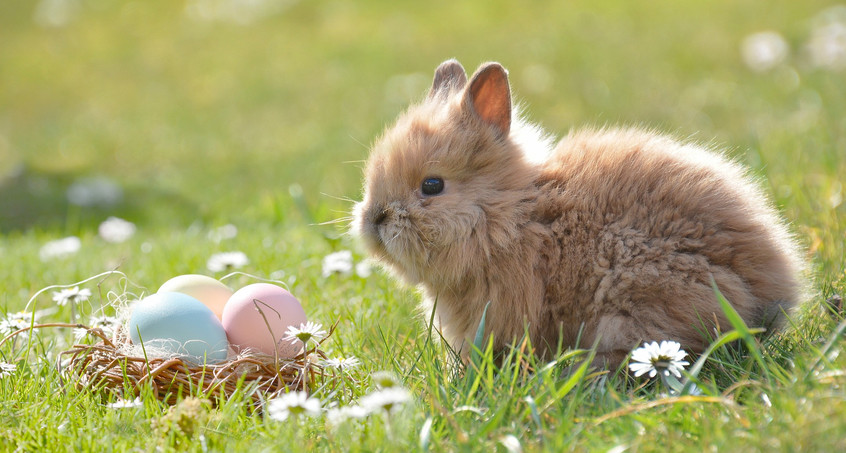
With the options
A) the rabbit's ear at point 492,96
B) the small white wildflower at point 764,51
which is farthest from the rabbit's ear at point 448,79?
the small white wildflower at point 764,51

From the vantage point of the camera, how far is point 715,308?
2467 millimetres

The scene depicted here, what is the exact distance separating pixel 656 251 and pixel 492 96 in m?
0.83

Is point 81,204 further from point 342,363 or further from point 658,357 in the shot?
point 658,357

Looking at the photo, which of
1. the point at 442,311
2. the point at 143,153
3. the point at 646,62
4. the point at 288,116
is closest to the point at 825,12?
the point at 646,62

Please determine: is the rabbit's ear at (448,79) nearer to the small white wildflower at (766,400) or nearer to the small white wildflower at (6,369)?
the small white wildflower at (766,400)

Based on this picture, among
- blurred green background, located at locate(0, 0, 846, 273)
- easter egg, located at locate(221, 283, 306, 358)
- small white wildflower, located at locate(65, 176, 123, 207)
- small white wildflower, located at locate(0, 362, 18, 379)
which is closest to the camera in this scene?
small white wildflower, located at locate(0, 362, 18, 379)

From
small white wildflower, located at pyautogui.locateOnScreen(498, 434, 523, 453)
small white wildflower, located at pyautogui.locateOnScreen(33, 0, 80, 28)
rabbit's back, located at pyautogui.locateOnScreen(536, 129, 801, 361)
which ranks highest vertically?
small white wildflower, located at pyautogui.locateOnScreen(33, 0, 80, 28)

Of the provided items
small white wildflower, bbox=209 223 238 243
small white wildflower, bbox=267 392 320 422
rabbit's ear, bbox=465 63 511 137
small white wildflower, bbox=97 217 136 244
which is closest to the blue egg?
small white wildflower, bbox=267 392 320 422

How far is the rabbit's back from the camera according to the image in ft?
8.16

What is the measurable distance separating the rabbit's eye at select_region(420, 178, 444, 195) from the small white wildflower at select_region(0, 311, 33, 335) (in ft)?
4.76

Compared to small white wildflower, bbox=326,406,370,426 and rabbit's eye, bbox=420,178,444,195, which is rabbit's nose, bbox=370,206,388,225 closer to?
rabbit's eye, bbox=420,178,444,195

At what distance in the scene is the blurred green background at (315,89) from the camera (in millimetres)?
6465

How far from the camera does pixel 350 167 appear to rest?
269 inches

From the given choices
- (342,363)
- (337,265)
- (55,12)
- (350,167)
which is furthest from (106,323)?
(55,12)
